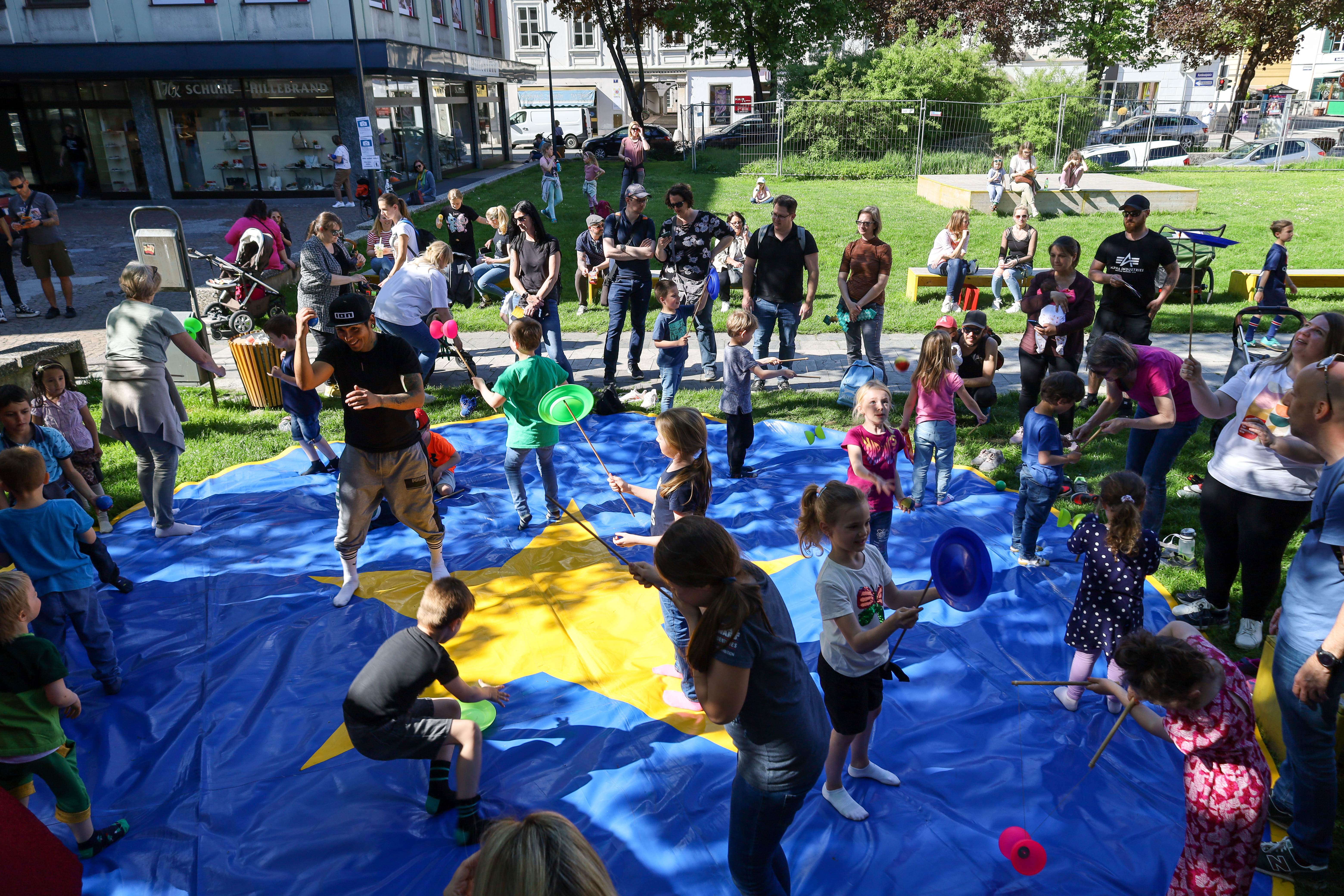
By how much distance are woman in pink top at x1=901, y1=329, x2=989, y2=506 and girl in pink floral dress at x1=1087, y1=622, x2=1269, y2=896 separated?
313 centimetres

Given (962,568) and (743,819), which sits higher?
(962,568)

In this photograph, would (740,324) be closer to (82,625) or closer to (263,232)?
(82,625)

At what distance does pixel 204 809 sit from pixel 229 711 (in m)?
0.79

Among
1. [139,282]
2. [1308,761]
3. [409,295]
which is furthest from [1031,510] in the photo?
[139,282]

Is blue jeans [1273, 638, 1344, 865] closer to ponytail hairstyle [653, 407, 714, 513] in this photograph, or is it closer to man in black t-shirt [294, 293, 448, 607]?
ponytail hairstyle [653, 407, 714, 513]

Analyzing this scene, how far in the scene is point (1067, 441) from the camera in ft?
22.9

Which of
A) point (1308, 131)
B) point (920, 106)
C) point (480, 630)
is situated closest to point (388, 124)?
point (920, 106)

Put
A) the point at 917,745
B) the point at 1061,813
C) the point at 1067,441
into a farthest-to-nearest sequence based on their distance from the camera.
A: the point at 1067,441, the point at 917,745, the point at 1061,813

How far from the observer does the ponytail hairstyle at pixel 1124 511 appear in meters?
4.36

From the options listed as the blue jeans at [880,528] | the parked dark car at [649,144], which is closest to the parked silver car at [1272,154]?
the parked dark car at [649,144]

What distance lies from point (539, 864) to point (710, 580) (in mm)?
1180

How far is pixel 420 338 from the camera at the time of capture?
8.99 m

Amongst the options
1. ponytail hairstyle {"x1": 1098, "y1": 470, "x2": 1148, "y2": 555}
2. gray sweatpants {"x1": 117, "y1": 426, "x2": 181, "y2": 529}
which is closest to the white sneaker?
ponytail hairstyle {"x1": 1098, "y1": 470, "x2": 1148, "y2": 555}

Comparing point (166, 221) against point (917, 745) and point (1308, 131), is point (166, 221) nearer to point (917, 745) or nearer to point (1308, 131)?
point (917, 745)
